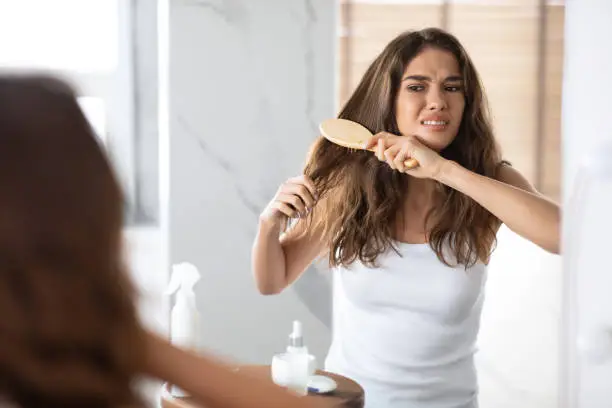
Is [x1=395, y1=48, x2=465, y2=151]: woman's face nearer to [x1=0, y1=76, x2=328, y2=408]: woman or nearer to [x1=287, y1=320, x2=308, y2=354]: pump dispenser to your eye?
[x1=287, y1=320, x2=308, y2=354]: pump dispenser

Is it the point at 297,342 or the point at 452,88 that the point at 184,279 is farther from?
the point at 452,88

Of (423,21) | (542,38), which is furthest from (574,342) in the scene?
(542,38)

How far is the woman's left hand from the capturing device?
831 mm

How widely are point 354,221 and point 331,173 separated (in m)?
0.08

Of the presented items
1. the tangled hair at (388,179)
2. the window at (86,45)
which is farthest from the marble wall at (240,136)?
the window at (86,45)

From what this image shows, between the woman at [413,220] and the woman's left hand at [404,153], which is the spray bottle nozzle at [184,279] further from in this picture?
the woman's left hand at [404,153]

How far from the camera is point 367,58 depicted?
52.9 inches

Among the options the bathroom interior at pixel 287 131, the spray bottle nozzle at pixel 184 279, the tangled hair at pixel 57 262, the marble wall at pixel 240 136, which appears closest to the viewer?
the tangled hair at pixel 57 262

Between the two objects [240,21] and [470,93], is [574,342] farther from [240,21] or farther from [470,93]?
[240,21]

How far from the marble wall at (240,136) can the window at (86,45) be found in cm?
38

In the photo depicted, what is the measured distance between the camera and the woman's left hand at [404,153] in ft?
2.72

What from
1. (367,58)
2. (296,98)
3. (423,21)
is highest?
(423,21)

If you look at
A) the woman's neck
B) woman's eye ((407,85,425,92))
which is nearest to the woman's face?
woman's eye ((407,85,425,92))

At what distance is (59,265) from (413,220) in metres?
0.70
